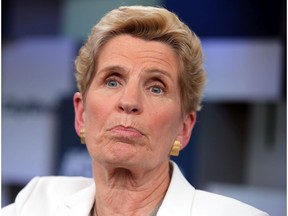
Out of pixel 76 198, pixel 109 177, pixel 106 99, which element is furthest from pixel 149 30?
pixel 76 198

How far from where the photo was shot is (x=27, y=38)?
3971 millimetres

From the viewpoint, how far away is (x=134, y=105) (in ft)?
3.84

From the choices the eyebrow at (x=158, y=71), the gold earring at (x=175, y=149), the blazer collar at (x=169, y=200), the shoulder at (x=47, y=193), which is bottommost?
the shoulder at (x=47, y=193)

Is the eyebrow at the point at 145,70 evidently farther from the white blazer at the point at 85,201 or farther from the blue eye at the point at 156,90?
the white blazer at the point at 85,201

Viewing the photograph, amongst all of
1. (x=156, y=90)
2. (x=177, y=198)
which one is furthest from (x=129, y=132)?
(x=177, y=198)

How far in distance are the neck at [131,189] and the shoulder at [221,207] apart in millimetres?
90

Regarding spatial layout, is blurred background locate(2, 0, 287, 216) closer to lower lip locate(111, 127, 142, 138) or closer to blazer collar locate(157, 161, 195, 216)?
blazer collar locate(157, 161, 195, 216)

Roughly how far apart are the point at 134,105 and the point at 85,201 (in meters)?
0.34

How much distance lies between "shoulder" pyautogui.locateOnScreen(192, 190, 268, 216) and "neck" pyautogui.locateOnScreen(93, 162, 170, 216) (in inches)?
3.5

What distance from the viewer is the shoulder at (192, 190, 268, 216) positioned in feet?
4.07

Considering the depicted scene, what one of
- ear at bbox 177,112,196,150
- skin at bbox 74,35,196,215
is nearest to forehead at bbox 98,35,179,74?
skin at bbox 74,35,196,215

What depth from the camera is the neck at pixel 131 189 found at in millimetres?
1292

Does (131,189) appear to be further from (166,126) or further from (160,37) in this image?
(160,37)

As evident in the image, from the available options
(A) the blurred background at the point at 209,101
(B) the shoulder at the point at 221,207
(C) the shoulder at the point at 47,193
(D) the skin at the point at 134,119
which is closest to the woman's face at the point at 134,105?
(D) the skin at the point at 134,119
